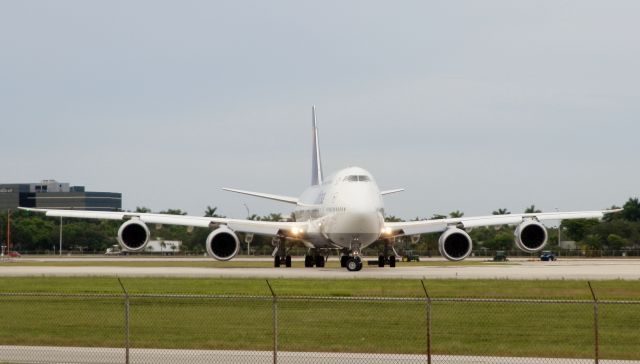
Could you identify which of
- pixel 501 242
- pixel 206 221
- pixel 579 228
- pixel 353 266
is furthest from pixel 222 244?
pixel 579 228

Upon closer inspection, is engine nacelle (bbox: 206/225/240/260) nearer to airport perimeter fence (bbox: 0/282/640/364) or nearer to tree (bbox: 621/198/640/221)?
airport perimeter fence (bbox: 0/282/640/364)

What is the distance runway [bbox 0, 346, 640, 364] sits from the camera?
75.5 ft

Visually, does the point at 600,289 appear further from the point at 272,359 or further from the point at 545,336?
the point at 272,359

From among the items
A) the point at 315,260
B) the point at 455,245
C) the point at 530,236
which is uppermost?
the point at 530,236

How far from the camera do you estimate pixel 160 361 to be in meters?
23.1

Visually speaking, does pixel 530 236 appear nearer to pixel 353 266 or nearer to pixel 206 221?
pixel 353 266

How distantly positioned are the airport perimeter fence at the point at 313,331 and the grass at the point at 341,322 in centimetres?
4

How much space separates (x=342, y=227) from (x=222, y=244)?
7.59m

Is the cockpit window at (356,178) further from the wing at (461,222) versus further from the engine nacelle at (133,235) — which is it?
the engine nacelle at (133,235)

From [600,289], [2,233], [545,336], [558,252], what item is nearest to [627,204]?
[558,252]

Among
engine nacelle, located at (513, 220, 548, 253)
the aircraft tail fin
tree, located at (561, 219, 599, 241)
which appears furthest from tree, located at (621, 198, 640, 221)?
engine nacelle, located at (513, 220, 548, 253)

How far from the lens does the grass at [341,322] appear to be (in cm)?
2598

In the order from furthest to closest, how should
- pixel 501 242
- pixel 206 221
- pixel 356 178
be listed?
pixel 501 242
pixel 206 221
pixel 356 178

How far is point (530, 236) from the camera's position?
64.9 metres
